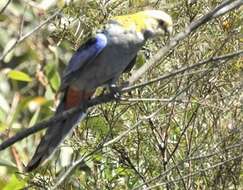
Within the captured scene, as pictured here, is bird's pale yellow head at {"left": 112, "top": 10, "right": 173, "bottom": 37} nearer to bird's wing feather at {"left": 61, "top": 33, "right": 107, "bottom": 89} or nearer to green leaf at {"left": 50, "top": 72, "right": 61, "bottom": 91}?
bird's wing feather at {"left": 61, "top": 33, "right": 107, "bottom": 89}

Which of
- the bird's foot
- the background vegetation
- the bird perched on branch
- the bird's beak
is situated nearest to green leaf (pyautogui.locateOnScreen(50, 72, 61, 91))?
the background vegetation

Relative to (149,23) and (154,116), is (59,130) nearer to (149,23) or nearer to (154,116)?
(154,116)

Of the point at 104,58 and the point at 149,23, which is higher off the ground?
the point at 149,23

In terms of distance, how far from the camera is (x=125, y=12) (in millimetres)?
3088

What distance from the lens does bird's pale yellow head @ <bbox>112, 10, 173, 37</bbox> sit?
8.75 ft

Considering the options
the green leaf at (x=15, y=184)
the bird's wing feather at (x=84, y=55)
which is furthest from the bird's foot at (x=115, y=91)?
the green leaf at (x=15, y=184)

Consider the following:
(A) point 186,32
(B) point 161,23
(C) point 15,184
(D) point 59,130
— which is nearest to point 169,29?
(B) point 161,23

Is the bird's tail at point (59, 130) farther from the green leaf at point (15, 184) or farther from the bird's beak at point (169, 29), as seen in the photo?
the bird's beak at point (169, 29)

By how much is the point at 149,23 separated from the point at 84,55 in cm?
30

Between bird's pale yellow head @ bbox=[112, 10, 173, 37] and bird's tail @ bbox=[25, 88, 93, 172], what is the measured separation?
39cm

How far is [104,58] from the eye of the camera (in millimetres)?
2854

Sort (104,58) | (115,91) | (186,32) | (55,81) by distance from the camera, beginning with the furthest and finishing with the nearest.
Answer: (55,81) < (104,58) < (115,91) < (186,32)

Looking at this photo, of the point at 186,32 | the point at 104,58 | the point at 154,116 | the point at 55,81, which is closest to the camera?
the point at 186,32

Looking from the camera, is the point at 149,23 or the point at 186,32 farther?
the point at 149,23
